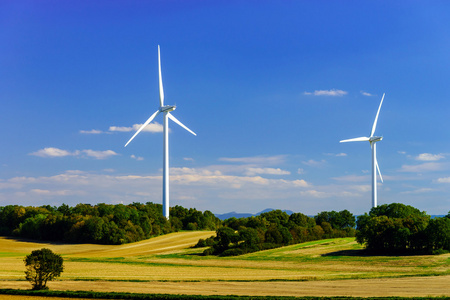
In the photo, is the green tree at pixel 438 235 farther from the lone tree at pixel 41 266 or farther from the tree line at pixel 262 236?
the lone tree at pixel 41 266

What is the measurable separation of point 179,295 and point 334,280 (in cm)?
1932

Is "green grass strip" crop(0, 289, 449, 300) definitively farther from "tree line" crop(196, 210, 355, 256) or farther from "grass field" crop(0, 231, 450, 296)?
"tree line" crop(196, 210, 355, 256)

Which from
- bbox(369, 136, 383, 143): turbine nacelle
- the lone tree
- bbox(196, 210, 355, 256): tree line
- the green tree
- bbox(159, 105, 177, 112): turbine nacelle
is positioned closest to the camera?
the lone tree

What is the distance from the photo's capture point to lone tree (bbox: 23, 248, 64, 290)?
43.6 meters

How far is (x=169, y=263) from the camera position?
7806 centimetres

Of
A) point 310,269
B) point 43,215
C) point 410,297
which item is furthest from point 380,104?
point 43,215

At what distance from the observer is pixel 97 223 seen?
123 m

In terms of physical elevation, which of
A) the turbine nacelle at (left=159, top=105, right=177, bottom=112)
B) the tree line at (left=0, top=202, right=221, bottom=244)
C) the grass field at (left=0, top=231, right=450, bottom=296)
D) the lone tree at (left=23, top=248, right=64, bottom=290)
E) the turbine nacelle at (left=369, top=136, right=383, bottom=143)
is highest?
the turbine nacelle at (left=159, top=105, right=177, bottom=112)

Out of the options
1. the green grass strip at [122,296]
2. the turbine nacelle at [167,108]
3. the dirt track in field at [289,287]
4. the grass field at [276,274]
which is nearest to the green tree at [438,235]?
the grass field at [276,274]

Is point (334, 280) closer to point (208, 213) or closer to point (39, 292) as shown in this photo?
point (39, 292)

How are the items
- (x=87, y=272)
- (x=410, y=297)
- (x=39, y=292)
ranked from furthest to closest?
(x=87, y=272), (x=39, y=292), (x=410, y=297)

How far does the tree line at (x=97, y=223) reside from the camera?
405 ft

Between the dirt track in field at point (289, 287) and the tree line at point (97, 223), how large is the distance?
245 ft

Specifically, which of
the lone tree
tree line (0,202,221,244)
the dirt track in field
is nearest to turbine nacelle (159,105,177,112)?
tree line (0,202,221,244)
